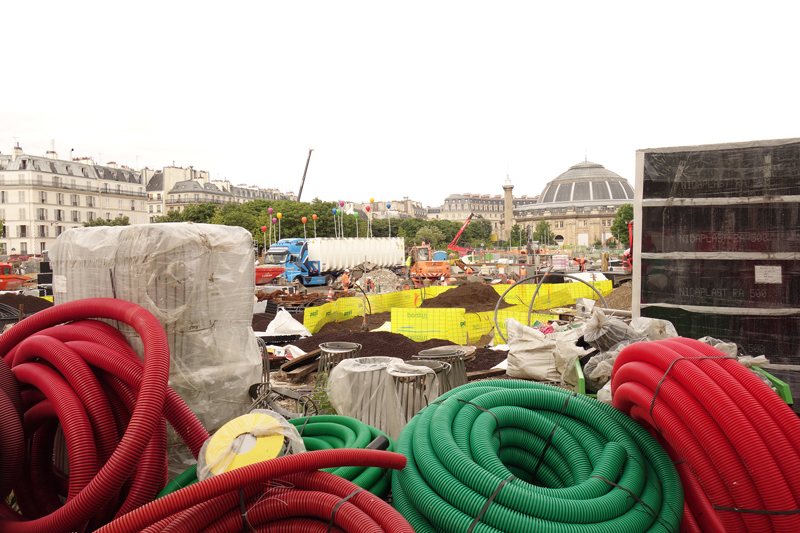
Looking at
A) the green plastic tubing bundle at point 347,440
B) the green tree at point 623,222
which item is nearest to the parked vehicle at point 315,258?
the green plastic tubing bundle at point 347,440

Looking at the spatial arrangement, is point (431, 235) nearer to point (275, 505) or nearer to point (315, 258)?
point (315, 258)

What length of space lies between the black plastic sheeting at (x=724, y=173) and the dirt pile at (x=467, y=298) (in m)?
13.2

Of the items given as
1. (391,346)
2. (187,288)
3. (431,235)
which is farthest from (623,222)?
(187,288)

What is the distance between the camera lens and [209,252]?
4.24 metres

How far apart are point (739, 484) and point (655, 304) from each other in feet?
11.4

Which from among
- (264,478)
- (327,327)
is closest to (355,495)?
(264,478)

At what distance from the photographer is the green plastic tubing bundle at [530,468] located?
298 centimetres

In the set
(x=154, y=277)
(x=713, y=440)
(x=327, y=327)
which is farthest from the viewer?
(x=327, y=327)

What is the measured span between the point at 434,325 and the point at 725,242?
25.5 feet

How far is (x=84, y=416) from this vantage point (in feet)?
10.7

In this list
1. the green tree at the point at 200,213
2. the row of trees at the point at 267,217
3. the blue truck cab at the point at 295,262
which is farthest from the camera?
the green tree at the point at 200,213

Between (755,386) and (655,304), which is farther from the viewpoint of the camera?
(655,304)

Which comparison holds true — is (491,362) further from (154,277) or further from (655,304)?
(154,277)

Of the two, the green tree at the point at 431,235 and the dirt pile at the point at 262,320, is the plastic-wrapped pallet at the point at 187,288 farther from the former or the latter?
the green tree at the point at 431,235
